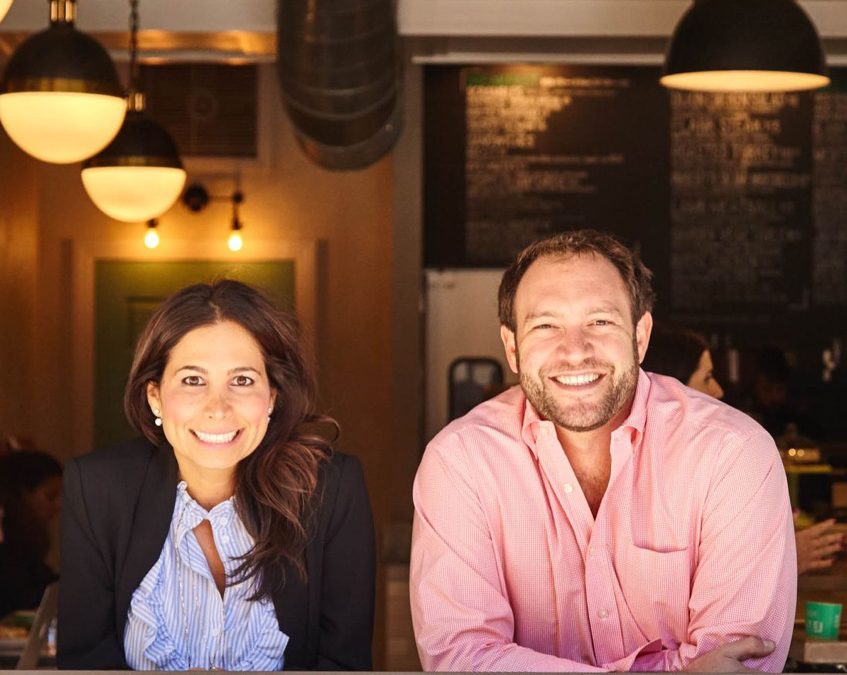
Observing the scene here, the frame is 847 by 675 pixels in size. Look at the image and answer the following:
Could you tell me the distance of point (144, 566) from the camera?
225 cm

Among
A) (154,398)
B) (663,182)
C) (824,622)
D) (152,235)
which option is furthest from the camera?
(152,235)

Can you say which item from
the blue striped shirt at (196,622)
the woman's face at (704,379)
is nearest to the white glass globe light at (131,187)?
the woman's face at (704,379)

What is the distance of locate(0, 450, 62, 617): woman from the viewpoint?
146 inches

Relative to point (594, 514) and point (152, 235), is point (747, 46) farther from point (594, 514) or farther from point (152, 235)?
point (152, 235)

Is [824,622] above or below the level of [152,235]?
below

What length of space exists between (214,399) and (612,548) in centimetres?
66

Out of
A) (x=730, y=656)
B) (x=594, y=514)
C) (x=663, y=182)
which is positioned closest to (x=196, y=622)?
(x=594, y=514)

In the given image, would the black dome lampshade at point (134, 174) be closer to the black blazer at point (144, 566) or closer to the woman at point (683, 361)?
the woman at point (683, 361)

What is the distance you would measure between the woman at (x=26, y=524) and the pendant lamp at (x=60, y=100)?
3.81ft

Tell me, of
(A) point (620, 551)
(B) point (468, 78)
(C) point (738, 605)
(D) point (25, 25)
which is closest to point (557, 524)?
(A) point (620, 551)

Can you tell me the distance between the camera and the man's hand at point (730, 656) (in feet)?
6.43

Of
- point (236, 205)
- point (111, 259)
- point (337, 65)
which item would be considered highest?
point (337, 65)

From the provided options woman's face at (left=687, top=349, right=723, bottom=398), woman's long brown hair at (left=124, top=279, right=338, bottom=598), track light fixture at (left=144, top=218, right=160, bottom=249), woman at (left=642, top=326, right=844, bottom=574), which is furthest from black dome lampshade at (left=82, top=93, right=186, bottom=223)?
track light fixture at (left=144, top=218, right=160, bottom=249)

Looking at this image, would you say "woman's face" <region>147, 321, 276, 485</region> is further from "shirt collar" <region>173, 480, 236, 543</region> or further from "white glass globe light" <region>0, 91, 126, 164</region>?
"white glass globe light" <region>0, 91, 126, 164</region>
